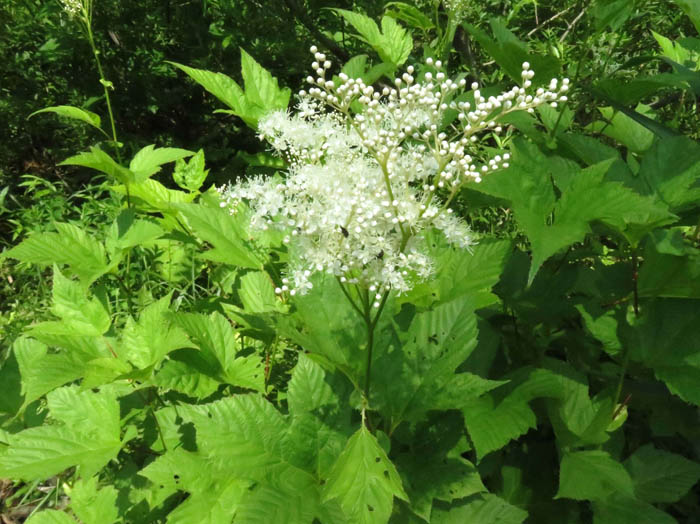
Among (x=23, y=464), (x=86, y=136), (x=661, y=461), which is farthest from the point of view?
(x=86, y=136)

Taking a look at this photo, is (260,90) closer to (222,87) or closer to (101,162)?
(222,87)

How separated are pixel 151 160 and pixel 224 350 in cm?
77

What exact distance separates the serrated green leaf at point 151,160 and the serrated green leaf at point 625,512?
5.41 feet

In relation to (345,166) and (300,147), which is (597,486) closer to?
(345,166)

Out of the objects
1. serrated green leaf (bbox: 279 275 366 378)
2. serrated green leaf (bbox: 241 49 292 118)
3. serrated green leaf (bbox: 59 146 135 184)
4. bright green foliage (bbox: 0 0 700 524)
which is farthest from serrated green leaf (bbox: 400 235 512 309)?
serrated green leaf (bbox: 59 146 135 184)

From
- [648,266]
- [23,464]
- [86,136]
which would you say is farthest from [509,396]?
[86,136]

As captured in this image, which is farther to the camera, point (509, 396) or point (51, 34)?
point (51, 34)

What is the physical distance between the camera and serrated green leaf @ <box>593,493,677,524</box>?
1367mm

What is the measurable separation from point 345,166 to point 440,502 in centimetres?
92

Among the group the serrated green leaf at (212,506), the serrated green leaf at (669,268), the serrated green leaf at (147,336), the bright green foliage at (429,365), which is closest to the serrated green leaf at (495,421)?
the bright green foliage at (429,365)

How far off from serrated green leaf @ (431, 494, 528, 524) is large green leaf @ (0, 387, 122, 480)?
898mm

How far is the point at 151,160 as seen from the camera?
1900mm

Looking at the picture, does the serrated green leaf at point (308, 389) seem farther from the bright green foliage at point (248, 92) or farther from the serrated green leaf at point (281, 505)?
the bright green foliage at point (248, 92)

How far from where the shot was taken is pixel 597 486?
1251 millimetres
